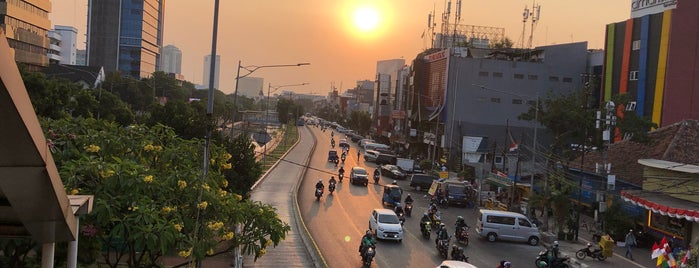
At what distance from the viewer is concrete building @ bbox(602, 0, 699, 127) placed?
42.8 metres

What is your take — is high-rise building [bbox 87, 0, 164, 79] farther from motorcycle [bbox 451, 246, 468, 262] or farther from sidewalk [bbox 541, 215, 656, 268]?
motorcycle [bbox 451, 246, 468, 262]

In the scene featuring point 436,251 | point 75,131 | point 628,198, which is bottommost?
point 436,251

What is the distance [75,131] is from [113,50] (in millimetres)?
130445

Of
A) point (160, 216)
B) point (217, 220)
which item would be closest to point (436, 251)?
point (217, 220)

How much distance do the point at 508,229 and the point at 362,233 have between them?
6.56m

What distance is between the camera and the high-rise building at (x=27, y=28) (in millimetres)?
66312

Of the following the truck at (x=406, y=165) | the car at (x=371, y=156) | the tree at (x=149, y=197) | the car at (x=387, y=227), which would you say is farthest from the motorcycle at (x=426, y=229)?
the car at (x=371, y=156)

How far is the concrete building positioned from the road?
18.1 metres

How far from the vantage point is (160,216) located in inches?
434

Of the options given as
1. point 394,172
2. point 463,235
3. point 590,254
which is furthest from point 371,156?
point 590,254

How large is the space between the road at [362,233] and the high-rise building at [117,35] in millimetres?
105356

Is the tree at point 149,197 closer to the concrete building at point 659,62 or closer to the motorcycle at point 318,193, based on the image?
the motorcycle at point 318,193

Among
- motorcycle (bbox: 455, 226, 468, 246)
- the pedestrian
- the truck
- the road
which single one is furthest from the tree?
the truck

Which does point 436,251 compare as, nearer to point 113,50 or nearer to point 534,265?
point 534,265
